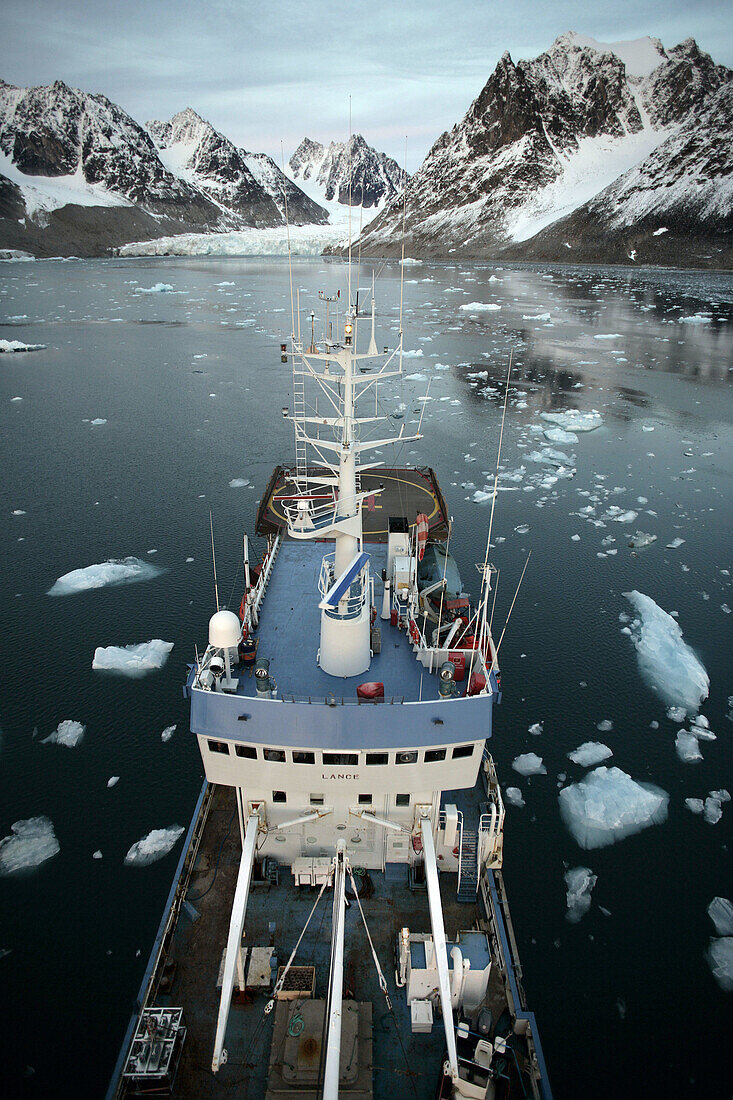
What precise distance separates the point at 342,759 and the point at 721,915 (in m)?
10.8

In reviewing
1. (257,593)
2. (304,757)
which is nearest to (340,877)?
(304,757)

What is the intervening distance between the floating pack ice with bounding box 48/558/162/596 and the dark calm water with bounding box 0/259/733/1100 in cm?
72

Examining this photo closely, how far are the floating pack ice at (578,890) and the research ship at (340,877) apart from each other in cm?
239

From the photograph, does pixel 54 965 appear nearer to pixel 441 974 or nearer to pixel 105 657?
pixel 441 974

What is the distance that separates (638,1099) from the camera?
12805mm

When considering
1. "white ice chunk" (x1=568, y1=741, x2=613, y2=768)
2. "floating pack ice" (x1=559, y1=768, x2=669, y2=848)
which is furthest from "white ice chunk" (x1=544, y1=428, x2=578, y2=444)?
"floating pack ice" (x1=559, y1=768, x2=669, y2=848)

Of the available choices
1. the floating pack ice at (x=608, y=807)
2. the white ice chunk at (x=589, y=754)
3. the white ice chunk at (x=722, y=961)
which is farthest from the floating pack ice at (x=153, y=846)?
the white ice chunk at (x=722, y=961)

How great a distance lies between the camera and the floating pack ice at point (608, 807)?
17.9 meters

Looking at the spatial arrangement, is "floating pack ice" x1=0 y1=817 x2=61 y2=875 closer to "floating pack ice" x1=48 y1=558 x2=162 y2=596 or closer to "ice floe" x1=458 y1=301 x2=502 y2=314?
"floating pack ice" x1=48 y1=558 x2=162 y2=596

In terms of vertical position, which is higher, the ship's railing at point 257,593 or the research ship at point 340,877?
the ship's railing at point 257,593

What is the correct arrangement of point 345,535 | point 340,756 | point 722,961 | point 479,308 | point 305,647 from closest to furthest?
1. point 340,756
2. point 345,535
3. point 722,961
4. point 305,647
5. point 479,308

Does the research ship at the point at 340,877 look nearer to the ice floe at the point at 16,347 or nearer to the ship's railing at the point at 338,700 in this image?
the ship's railing at the point at 338,700

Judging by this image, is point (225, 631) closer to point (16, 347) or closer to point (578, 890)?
point (578, 890)

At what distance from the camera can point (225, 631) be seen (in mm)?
13844
